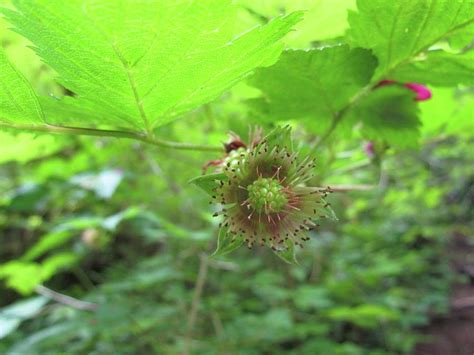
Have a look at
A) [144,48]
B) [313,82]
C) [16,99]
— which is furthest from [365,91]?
[16,99]

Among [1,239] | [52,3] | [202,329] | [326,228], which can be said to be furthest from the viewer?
[326,228]

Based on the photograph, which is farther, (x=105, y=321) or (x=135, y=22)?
(x=105, y=321)

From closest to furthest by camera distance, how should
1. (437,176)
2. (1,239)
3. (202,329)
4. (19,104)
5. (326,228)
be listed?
1. (19,104)
2. (202,329)
3. (1,239)
4. (326,228)
5. (437,176)

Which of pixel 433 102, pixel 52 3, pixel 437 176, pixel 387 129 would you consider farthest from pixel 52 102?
pixel 437 176

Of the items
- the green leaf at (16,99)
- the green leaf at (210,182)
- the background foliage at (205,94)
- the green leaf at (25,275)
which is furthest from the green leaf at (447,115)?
the green leaf at (25,275)

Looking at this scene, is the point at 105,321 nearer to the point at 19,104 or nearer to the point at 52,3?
the point at 19,104

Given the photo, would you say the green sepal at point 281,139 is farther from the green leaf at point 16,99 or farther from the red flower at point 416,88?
the green leaf at point 16,99

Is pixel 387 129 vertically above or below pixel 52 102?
below

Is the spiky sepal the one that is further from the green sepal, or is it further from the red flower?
the red flower
